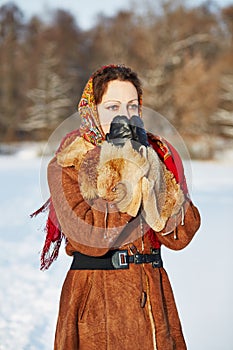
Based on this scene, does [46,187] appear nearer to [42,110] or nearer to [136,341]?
[136,341]

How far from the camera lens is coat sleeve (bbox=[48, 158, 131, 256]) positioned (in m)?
2.22

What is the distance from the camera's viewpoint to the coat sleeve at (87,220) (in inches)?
87.5

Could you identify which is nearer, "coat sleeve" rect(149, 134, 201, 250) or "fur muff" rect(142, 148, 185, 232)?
"fur muff" rect(142, 148, 185, 232)

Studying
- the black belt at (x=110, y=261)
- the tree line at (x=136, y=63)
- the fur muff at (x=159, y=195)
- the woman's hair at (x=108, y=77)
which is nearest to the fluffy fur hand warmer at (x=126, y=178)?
the fur muff at (x=159, y=195)

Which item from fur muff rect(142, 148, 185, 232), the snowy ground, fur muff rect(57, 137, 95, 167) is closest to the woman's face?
fur muff rect(57, 137, 95, 167)

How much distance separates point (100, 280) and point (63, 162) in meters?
0.45

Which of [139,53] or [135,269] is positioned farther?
[139,53]

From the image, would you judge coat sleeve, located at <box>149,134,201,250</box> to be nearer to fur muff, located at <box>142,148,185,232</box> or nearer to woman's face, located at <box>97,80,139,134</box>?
fur muff, located at <box>142,148,185,232</box>

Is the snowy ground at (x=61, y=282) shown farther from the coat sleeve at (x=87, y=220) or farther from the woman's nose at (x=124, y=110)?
the woman's nose at (x=124, y=110)

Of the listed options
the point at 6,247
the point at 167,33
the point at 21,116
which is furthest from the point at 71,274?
the point at 21,116

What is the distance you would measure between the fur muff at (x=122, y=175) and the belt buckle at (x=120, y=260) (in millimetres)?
196

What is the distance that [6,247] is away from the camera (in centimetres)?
827

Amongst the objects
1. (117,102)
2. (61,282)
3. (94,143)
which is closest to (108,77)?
(117,102)

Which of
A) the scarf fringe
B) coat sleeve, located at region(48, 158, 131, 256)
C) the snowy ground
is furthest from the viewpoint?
the snowy ground
